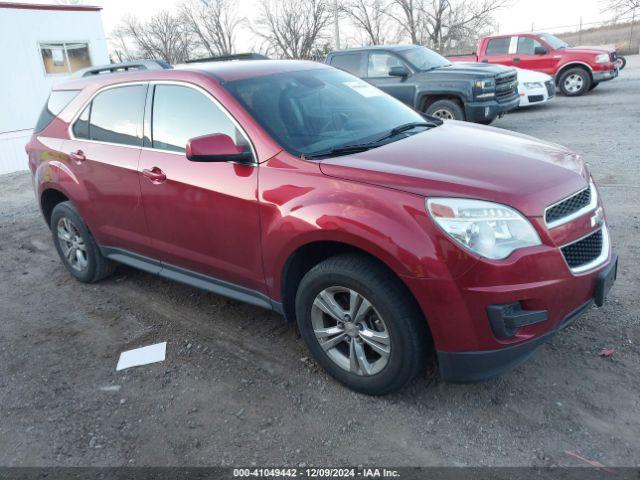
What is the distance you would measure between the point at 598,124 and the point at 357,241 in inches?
378

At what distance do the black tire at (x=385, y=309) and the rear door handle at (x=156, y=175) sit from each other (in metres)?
1.28

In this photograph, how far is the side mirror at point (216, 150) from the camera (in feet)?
10.3

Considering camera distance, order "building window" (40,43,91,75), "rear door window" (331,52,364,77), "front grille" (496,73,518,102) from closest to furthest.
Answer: "front grille" (496,73,518,102)
"rear door window" (331,52,364,77)
"building window" (40,43,91,75)

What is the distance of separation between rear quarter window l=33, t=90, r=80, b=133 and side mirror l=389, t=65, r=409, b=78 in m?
6.98

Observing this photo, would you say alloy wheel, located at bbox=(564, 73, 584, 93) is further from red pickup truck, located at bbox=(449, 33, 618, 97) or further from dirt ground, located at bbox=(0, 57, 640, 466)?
dirt ground, located at bbox=(0, 57, 640, 466)

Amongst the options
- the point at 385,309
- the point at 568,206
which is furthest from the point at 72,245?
the point at 568,206

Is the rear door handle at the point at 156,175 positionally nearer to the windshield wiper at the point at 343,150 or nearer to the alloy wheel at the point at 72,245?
the windshield wiper at the point at 343,150

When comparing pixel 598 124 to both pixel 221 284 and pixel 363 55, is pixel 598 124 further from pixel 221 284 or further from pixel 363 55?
pixel 221 284

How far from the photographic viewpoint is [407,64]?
10633 mm

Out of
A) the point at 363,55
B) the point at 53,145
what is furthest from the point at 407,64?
the point at 53,145

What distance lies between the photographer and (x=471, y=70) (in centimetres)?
1033

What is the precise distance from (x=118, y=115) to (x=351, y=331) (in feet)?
8.19

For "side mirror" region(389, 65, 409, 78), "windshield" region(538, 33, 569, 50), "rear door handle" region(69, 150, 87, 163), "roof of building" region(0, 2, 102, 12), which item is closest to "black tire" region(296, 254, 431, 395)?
"rear door handle" region(69, 150, 87, 163)

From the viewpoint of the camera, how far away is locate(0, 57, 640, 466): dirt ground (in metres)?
2.73
